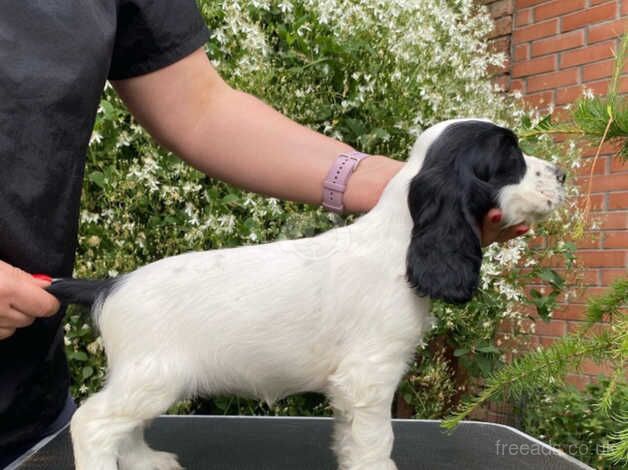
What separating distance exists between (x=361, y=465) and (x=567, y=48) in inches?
136

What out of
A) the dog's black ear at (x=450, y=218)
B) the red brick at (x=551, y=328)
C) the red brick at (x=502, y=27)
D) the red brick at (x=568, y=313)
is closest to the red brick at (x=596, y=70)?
the red brick at (x=502, y=27)

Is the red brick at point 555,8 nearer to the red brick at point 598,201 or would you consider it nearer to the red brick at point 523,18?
the red brick at point 523,18

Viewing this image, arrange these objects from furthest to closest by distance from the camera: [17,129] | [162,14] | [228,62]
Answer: [228,62], [162,14], [17,129]

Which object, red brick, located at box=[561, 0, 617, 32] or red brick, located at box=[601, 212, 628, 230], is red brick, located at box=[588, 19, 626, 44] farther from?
red brick, located at box=[601, 212, 628, 230]

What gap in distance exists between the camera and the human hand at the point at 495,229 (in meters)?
1.36

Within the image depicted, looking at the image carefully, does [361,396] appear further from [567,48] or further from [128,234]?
[567,48]

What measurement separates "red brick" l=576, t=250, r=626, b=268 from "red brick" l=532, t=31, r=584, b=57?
3.80 ft

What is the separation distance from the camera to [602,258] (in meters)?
3.89

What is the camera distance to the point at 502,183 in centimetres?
135

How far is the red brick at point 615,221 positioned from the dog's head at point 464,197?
8.57ft

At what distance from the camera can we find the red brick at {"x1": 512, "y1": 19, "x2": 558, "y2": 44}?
13.9 ft

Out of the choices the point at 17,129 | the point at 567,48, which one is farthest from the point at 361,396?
the point at 567,48

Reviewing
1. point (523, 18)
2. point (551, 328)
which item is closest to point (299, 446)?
point (551, 328)

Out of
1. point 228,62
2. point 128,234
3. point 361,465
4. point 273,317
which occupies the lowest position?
point 361,465
